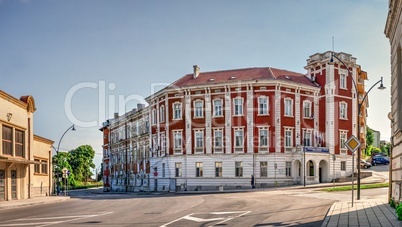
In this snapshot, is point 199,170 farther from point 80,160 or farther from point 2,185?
point 80,160

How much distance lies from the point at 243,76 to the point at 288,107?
22.6 ft

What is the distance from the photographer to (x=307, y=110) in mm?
57844

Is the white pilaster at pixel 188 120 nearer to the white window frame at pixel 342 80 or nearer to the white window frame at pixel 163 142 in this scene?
the white window frame at pixel 163 142

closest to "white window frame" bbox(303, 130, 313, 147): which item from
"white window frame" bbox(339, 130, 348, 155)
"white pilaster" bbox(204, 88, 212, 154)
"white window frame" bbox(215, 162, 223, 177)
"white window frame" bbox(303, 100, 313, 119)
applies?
"white window frame" bbox(303, 100, 313, 119)

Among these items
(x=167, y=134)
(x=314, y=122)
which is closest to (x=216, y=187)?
(x=167, y=134)

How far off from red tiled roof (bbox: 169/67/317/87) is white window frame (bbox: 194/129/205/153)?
6153mm

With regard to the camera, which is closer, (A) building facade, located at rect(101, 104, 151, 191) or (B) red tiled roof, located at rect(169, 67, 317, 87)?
(B) red tiled roof, located at rect(169, 67, 317, 87)

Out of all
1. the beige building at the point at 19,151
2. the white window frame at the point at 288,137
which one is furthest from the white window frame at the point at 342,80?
the beige building at the point at 19,151

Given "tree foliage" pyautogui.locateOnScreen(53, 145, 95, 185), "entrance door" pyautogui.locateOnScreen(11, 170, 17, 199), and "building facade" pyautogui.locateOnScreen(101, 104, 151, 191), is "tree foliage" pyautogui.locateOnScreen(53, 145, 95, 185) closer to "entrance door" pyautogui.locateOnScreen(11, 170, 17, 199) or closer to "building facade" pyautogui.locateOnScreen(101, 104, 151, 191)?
"building facade" pyautogui.locateOnScreen(101, 104, 151, 191)

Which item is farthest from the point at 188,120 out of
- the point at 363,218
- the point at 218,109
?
the point at 363,218

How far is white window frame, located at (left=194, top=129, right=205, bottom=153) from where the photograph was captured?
56.7m

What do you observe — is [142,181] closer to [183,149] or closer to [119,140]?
[183,149]

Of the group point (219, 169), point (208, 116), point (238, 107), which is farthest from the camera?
point (208, 116)

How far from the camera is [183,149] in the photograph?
57.5 meters
